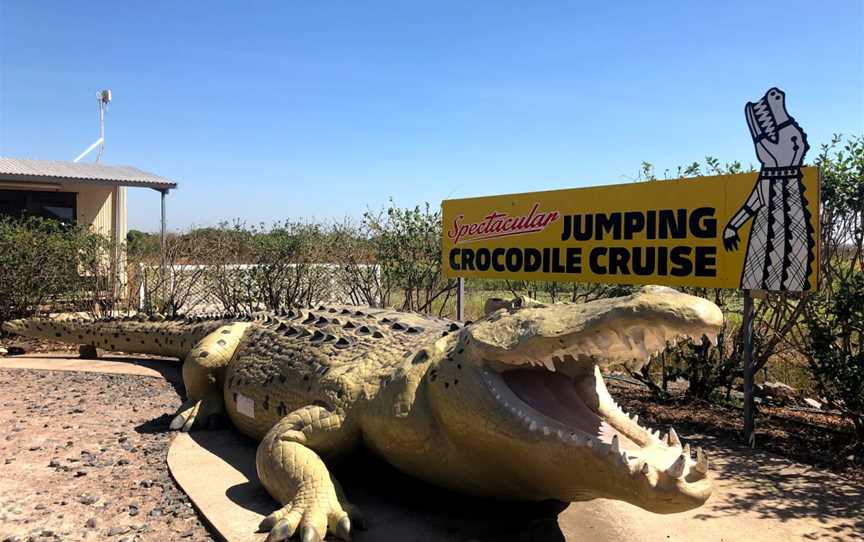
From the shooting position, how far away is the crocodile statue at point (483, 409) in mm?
2311

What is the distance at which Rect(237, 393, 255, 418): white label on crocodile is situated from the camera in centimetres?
451

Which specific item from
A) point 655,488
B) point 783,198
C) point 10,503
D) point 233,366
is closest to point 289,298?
point 233,366

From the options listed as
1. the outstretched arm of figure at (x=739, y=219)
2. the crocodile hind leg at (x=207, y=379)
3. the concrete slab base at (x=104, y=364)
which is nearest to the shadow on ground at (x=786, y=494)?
the outstretched arm of figure at (x=739, y=219)

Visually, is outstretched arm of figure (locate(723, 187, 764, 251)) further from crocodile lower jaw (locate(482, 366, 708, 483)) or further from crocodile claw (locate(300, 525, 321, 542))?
crocodile claw (locate(300, 525, 321, 542))

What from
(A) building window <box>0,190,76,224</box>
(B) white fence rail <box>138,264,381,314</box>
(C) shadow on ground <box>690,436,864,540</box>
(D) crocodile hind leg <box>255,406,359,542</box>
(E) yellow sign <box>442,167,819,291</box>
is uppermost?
(A) building window <box>0,190,76,224</box>

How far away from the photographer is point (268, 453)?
11.5 feet

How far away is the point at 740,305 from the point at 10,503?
6936mm

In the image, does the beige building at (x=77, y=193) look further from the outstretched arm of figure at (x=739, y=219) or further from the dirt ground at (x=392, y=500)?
the outstretched arm of figure at (x=739, y=219)

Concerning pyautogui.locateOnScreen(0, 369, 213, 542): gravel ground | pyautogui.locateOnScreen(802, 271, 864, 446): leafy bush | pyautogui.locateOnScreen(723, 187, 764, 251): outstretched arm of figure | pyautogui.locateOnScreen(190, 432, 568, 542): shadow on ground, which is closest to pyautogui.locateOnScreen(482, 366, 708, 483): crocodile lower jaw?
pyautogui.locateOnScreen(190, 432, 568, 542): shadow on ground

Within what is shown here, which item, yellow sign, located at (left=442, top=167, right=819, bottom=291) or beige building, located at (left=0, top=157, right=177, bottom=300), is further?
beige building, located at (left=0, top=157, right=177, bottom=300)

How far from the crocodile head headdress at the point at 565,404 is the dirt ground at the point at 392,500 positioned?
1.23 ft

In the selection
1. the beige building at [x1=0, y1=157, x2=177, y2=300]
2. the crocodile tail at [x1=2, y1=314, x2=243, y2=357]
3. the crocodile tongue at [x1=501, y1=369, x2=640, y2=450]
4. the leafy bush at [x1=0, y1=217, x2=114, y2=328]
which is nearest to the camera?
the crocodile tongue at [x1=501, y1=369, x2=640, y2=450]

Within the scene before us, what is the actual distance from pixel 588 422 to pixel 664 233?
323 centimetres

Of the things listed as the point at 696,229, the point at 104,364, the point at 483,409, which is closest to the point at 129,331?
the point at 104,364
